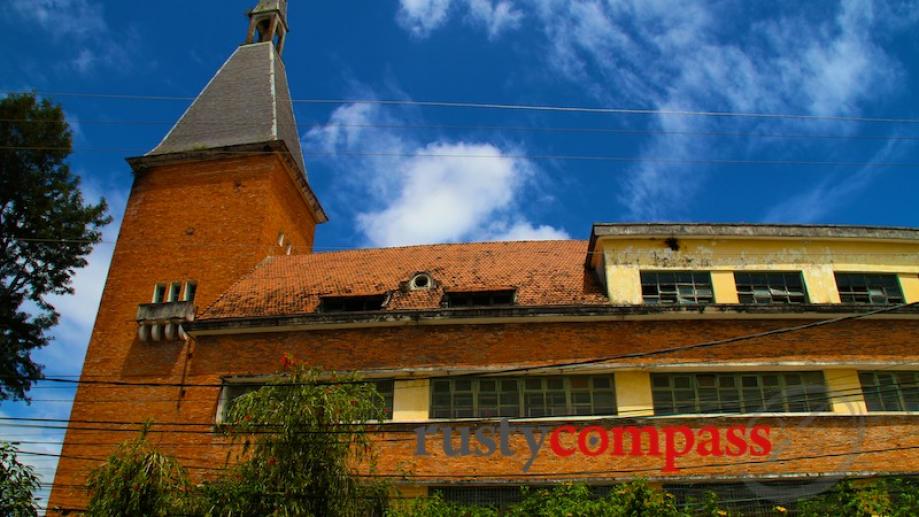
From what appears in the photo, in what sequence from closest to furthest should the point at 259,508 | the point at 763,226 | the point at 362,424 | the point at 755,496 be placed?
1. the point at 259,508
2. the point at 362,424
3. the point at 755,496
4. the point at 763,226

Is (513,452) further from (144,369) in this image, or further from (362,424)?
(144,369)

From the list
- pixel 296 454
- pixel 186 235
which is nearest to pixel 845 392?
pixel 296 454

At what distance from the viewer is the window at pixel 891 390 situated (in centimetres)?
1686

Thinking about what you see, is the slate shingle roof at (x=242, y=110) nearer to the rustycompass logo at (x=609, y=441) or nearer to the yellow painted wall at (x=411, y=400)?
the yellow painted wall at (x=411, y=400)

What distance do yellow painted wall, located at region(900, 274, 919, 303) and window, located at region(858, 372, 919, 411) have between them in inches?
85.1

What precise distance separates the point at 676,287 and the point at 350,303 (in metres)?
8.54

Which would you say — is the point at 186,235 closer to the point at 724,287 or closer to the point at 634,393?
the point at 634,393

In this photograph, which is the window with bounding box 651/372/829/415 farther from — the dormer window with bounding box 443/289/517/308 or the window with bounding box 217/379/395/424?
the window with bounding box 217/379/395/424

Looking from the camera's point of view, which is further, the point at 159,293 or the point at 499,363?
the point at 159,293

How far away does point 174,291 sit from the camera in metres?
22.5

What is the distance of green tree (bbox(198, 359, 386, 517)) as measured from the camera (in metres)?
12.5

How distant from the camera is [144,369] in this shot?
67.2ft

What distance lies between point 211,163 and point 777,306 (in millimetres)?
18069

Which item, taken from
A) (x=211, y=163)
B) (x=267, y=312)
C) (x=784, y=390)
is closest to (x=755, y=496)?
(x=784, y=390)
